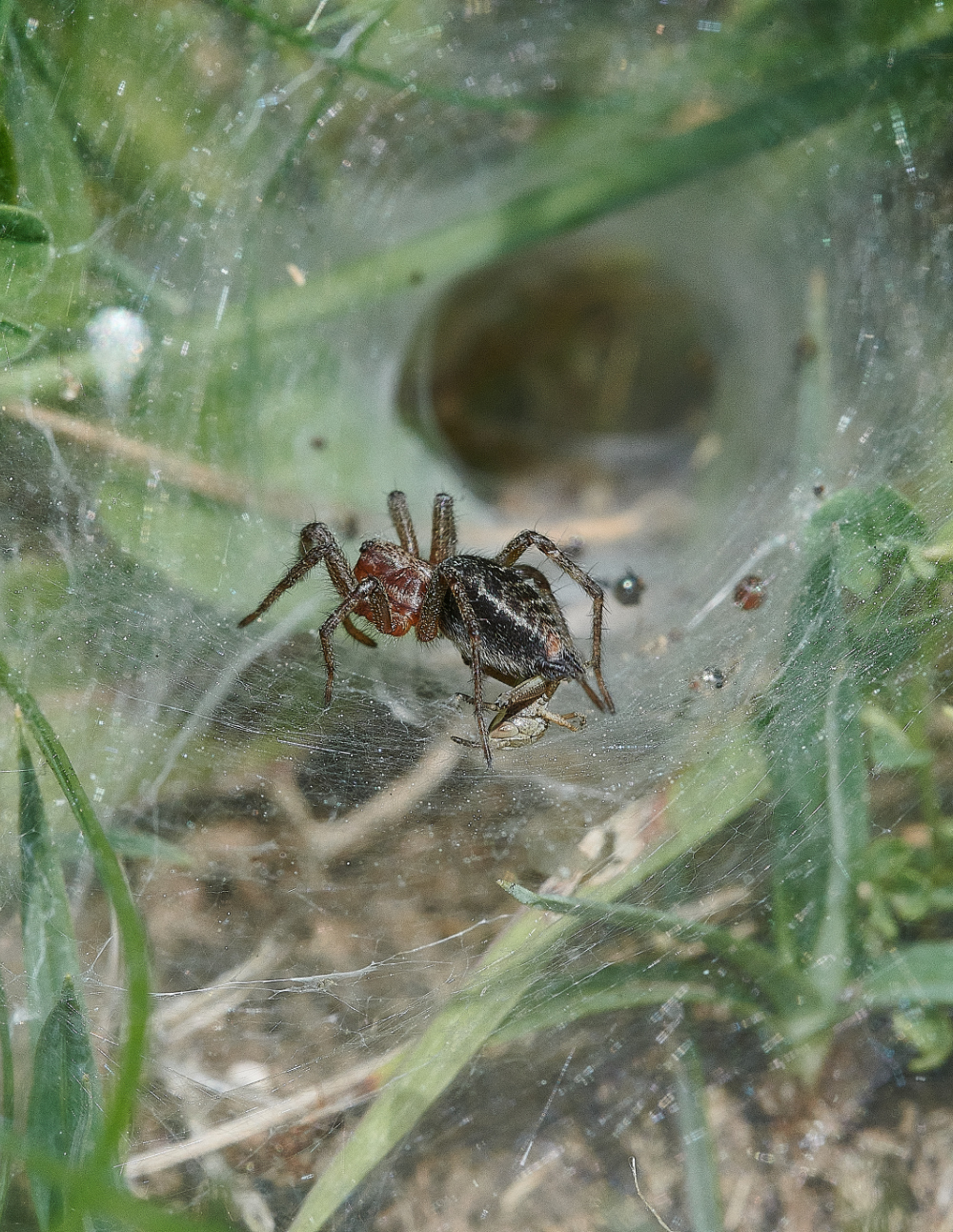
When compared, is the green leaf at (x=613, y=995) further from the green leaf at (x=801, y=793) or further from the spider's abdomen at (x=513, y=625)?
the spider's abdomen at (x=513, y=625)

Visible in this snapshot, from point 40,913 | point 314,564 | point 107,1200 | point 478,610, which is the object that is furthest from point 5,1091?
point 478,610

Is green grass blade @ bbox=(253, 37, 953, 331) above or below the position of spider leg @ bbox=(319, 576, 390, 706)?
above

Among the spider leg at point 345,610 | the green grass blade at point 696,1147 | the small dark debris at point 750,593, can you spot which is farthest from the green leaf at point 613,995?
the small dark debris at point 750,593

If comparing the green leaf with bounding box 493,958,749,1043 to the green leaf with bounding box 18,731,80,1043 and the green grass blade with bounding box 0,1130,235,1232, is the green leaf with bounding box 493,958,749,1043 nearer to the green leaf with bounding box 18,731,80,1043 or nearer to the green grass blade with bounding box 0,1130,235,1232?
the green grass blade with bounding box 0,1130,235,1232

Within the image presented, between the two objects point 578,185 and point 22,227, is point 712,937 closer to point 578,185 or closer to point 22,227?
point 22,227

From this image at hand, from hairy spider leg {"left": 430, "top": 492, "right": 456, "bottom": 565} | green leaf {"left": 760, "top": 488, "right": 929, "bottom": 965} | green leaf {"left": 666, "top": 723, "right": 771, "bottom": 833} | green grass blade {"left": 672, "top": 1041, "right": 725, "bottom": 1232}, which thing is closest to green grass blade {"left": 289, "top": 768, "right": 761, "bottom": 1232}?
green leaf {"left": 666, "top": 723, "right": 771, "bottom": 833}

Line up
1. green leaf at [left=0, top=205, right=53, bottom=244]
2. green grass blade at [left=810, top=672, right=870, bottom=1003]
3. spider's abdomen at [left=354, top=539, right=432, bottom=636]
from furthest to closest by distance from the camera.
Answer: spider's abdomen at [left=354, top=539, right=432, bottom=636] → green leaf at [left=0, top=205, right=53, bottom=244] → green grass blade at [left=810, top=672, right=870, bottom=1003]

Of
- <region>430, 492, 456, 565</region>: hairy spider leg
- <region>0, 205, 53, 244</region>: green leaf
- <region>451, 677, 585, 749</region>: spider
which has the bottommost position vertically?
<region>451, 677, 585, 749</region>: spider
